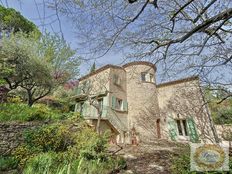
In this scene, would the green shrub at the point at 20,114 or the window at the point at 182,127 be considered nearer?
the green shrub at the point at 20,114

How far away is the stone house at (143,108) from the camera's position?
13187mm

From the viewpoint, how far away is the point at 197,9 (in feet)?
16.1

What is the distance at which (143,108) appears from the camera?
1474cm

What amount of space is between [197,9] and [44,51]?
12833mm

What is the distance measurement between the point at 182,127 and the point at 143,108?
3.79m

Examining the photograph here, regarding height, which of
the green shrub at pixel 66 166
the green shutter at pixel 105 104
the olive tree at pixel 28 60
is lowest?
the green shrub at pixel 66 166

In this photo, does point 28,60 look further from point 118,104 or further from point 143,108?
point 143,108

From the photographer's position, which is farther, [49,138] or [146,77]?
[146,77]

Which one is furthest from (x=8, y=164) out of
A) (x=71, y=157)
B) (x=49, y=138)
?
(x=71, y=157)

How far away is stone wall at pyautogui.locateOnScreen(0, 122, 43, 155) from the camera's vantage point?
7072 millimetres

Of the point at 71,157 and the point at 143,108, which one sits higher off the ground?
the point at 143,108

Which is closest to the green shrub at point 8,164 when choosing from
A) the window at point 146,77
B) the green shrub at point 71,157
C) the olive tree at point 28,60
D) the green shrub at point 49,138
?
the green shrub at point 71,157

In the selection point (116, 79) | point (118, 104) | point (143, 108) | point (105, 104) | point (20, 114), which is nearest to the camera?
point (20, 114)
